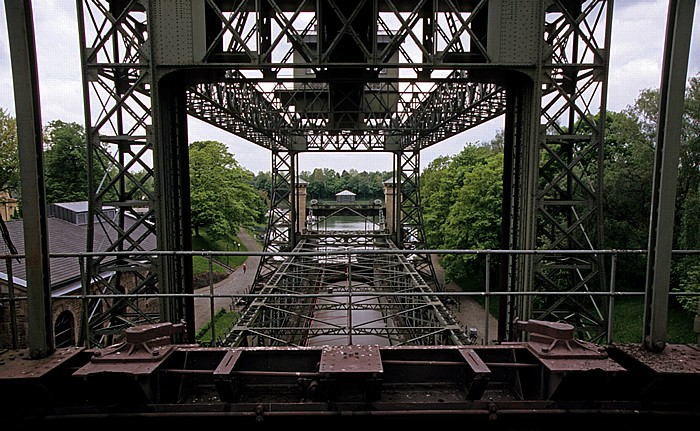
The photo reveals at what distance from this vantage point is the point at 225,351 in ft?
12.3

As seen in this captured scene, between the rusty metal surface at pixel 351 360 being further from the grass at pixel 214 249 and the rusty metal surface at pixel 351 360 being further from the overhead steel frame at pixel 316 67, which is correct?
the grass at pixel 214 249

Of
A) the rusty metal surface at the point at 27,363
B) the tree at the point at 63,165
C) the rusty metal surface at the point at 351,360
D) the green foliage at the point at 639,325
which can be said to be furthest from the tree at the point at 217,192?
the rusty metal surface at the point at 351,360

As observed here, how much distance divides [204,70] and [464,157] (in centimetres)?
2760

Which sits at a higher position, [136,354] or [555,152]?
[555,152]

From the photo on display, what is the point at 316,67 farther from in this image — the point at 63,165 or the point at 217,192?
the point at 63,165

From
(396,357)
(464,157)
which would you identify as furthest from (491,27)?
(464,157)

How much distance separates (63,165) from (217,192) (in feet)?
47.1

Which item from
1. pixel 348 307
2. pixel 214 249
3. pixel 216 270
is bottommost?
pixel 216 270

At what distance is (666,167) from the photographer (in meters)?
3.51

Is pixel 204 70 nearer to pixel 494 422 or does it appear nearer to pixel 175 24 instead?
pixel 175 24

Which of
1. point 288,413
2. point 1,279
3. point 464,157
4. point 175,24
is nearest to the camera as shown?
point 288,413

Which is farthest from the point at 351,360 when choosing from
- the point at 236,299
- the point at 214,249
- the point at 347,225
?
the point at 347,225

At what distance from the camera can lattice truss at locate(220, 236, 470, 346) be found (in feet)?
18.3

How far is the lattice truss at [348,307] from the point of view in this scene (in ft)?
18.3
